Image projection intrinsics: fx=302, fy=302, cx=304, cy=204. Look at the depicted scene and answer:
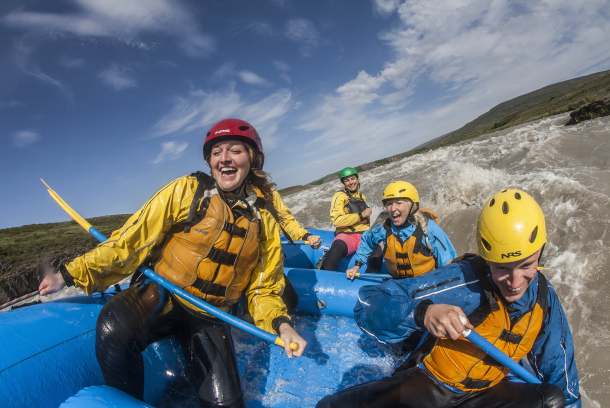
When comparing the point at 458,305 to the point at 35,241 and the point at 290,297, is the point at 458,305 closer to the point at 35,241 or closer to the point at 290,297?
the point at 290,297

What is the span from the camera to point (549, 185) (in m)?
6.66

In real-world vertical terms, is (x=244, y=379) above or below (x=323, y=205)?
below

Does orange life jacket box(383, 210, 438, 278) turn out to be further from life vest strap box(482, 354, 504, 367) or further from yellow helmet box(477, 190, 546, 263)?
yellow helmet box(477, 190, 546, 263)

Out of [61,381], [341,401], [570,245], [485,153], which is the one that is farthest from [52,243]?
[485,153]

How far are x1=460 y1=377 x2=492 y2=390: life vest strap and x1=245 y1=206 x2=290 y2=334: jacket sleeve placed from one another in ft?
3.95

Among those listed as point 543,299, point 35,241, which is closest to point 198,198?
point 543,299

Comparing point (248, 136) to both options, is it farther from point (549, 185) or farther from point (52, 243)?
point (52, 243)

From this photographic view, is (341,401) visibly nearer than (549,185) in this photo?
Yes

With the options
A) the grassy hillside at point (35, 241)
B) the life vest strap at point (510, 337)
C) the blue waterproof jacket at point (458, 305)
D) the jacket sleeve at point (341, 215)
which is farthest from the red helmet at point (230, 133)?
the grassy hillside at point (35, 241)

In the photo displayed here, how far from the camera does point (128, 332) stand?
5.76 feet

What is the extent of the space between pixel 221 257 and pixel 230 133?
0.87 meters

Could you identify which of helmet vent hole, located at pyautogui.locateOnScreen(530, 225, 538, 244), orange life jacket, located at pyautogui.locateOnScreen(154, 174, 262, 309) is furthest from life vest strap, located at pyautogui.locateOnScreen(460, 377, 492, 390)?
orange life jacket, located at pyautogui.locateOnScreen(154, 174, 262, 309)

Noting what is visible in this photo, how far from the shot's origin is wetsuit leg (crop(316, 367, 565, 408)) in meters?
1.71

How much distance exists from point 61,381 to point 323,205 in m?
12.4
